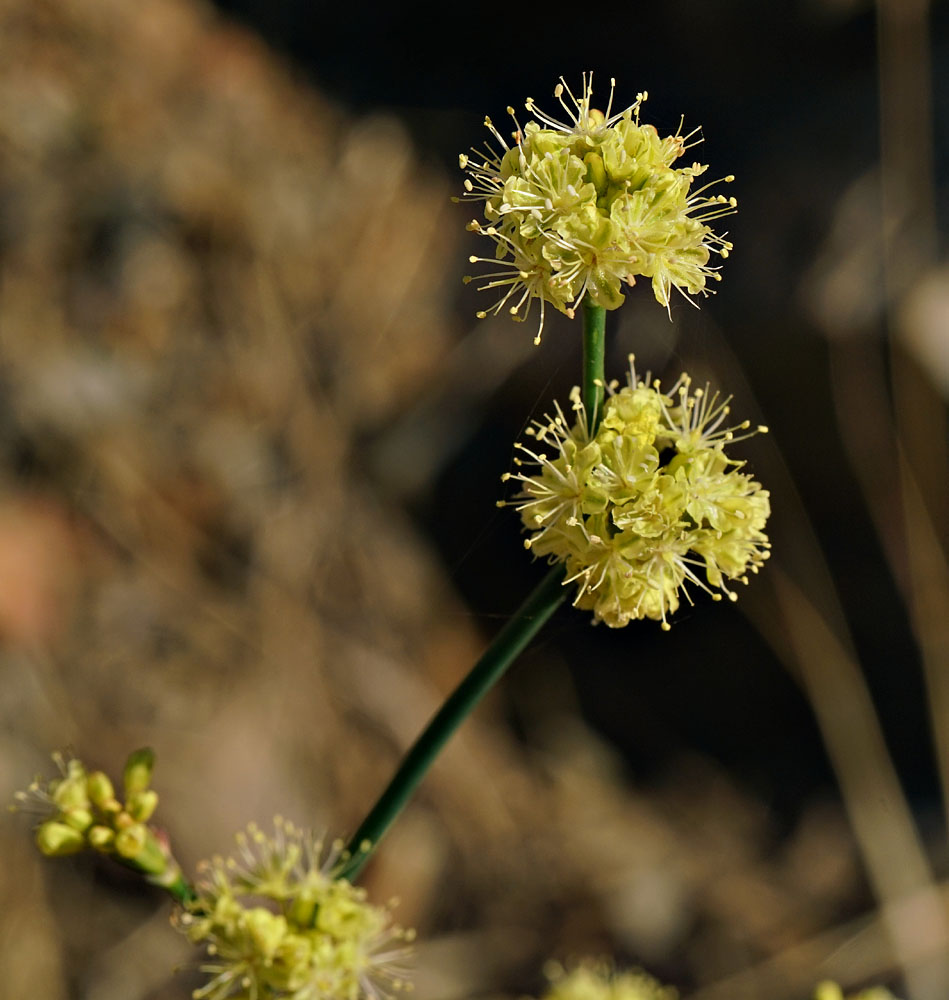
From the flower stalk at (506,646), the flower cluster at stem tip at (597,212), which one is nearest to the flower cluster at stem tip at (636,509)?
the flower stalk at (506,646)

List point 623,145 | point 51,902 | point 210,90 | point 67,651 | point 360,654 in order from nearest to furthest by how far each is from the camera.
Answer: point 623,145
point 51,902
point 67,651
point 360,654
point 210,90

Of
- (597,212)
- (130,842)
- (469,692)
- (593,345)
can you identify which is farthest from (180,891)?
(597,212)

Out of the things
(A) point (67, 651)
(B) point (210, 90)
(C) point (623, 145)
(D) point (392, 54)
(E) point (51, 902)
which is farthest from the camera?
(B) point (210, 90)

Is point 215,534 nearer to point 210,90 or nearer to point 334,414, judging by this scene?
point 334,414

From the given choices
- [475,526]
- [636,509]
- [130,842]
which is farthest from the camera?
[475,526]

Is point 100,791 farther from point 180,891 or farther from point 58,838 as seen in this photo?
point 180,891

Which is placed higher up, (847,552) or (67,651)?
(847,552)

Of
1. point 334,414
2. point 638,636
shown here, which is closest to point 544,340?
point 334,414
